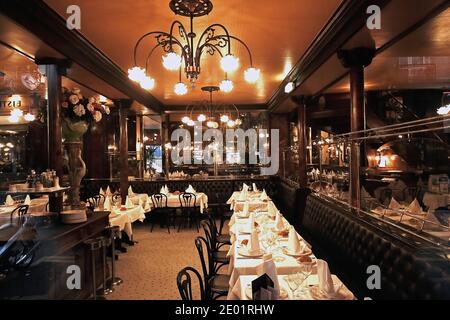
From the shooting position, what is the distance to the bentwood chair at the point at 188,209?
8562 mm

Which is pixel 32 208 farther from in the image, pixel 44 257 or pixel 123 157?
pixel 44 257

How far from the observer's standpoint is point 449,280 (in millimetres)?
2172

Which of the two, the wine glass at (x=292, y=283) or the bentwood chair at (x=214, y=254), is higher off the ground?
the wine glass at (x=292, y=283)

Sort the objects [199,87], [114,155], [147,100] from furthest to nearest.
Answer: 1. [114,155]
2. [147,100]
3. [199,87]

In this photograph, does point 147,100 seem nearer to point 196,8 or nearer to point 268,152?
point 268,152

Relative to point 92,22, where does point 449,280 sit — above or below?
below

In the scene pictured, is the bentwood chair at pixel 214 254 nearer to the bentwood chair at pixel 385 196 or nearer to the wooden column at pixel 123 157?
the bentwood chair at pixel 385 196

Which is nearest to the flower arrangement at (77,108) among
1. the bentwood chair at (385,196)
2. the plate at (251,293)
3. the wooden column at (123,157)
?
the plate at (251,293)

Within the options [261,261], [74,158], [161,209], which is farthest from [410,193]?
[74,158]

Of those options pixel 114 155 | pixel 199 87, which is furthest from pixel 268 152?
pixel 114 155

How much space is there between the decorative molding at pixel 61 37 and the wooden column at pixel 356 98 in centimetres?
370

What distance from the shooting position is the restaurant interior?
9.78 ft

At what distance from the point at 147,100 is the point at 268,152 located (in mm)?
4881
